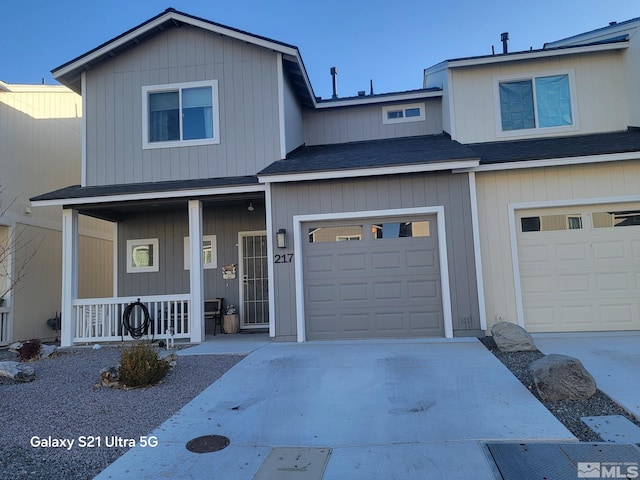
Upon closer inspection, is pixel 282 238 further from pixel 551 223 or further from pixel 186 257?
pixel 551 223

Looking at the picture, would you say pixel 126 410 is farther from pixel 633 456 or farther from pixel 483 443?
pixel 633 456

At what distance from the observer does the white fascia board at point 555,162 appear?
740 centimetres

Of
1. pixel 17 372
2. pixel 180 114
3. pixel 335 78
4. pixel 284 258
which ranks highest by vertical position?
pixel 335 78

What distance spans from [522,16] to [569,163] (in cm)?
829

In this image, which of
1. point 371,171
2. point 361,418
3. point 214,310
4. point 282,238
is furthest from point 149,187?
point 361,418

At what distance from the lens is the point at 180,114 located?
30.1ft

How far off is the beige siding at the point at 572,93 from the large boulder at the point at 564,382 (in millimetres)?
5789

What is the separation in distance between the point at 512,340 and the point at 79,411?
5.57m

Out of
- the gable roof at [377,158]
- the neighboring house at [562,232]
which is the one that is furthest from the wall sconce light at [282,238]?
the neighboring house at [562,232]

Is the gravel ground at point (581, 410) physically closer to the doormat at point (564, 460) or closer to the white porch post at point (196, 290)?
the doormat at point (564, 460)

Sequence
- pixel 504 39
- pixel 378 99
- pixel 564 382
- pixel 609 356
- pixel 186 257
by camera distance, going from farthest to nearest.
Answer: pixel 504 39 < pixel 378 99 < pixel 186 257 < pixel 609 356 < pixel 564 382

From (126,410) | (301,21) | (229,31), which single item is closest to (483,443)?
(126,410)

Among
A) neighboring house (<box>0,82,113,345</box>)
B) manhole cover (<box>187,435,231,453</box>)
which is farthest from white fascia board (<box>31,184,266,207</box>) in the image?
manhole cover (<box>187,435,231,453</box>)

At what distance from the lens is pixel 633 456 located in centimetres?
318
